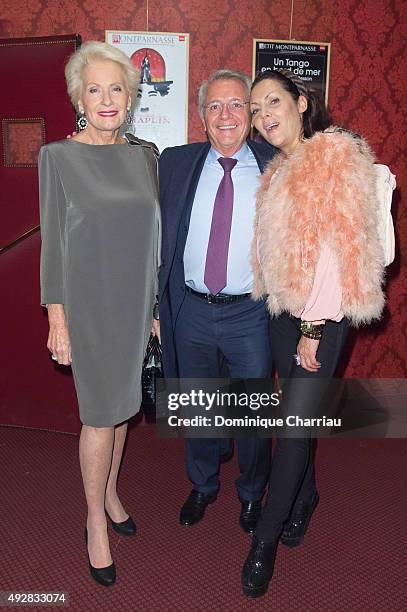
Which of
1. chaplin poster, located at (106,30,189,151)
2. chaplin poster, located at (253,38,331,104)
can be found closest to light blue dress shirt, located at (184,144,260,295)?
chaplin poster, located at (106,30,189,151)

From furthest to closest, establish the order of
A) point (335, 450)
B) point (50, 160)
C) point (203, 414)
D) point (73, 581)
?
point (335, 450), point (203, 414), point (73, 581), point (50, 160)

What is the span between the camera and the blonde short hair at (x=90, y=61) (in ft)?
6.61

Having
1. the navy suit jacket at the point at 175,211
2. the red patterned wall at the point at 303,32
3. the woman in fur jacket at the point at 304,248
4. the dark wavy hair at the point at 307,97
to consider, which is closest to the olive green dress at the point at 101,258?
the navy suit jacket at the point at 175,211

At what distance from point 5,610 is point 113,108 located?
6.07 feet

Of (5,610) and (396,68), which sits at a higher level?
(396,68)

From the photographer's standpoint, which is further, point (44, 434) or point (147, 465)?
point (44, 434)

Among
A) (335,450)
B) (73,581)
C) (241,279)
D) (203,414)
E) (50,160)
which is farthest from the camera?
(335,450)

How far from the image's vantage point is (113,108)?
202 cm

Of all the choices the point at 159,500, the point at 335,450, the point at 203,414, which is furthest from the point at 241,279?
the point at 335,450

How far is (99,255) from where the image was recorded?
1984 millimetres

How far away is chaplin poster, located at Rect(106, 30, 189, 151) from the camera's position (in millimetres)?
3490

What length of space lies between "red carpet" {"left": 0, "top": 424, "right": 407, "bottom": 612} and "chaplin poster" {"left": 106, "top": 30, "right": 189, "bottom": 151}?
6.68 feet

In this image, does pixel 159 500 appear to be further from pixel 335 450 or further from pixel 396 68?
pixel 396 68

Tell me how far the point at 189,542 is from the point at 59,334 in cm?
112
